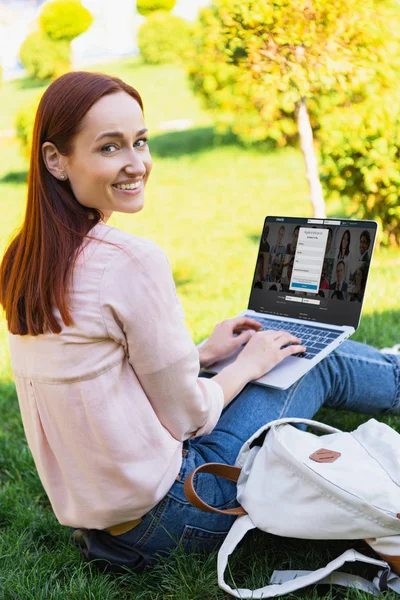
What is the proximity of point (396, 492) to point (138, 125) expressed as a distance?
3.59 feet

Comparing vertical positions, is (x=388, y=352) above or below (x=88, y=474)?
above

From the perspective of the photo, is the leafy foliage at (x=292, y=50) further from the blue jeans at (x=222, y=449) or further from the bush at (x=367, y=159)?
the blue jeans at (x=222, y=449)

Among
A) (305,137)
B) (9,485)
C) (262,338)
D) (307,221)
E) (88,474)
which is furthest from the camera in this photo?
(305,137)

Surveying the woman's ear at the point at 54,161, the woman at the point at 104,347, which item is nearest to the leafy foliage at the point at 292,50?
the woman at the point at 104,347

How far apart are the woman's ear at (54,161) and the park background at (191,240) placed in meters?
0.24

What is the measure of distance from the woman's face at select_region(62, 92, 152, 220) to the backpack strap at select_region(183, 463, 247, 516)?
2.32 feet

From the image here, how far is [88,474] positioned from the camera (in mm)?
1751

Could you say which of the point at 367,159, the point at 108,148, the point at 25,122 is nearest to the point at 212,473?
the point at 108,148

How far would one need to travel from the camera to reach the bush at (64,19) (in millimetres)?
6637

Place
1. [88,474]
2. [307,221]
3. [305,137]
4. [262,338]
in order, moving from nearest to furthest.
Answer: [88,474], [262,338], [307,221], [305,137]

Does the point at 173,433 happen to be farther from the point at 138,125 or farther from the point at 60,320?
the point at 138,125

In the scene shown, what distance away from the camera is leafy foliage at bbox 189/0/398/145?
3.81m

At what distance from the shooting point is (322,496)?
5.41ft

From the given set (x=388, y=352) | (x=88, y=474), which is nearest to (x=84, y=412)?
(x=88, y=474)
